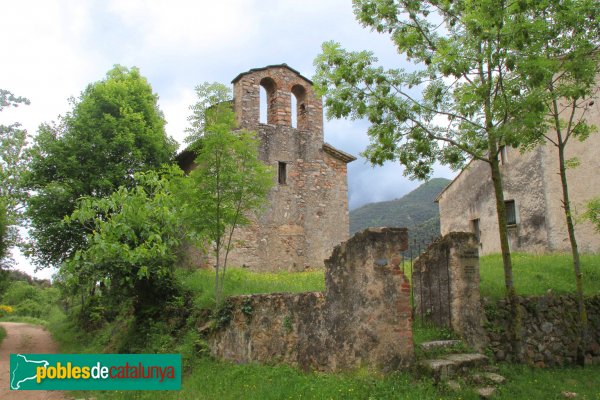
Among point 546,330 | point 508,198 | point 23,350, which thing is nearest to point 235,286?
point 546,330

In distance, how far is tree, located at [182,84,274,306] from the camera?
399 inches

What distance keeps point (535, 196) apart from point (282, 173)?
9.84m

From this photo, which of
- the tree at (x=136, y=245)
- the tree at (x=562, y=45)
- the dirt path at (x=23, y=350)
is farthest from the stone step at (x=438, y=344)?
the dirt path at (x=23, y=350)

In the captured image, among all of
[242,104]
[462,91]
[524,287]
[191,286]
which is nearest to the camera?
[462,91]

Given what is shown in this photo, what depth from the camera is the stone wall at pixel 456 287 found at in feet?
28.9

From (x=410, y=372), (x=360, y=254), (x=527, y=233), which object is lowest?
(x=410, y=372)

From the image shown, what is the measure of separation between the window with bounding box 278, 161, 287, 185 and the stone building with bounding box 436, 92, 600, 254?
22.0ft

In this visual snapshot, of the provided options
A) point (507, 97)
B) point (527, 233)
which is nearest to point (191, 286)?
point (507, 97)

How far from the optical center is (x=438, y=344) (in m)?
8.21

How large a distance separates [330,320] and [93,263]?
626 centimetres

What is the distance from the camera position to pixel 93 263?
10828 mm

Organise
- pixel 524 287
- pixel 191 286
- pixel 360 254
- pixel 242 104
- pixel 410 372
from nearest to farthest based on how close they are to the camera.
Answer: pixel 410 372, pixel 360 254, pixel 524 287, pixel 191 286, pixel 242 104

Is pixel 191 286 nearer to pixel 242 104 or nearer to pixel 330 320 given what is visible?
pixel 330 320

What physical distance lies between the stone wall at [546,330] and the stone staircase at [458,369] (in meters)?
1.09
